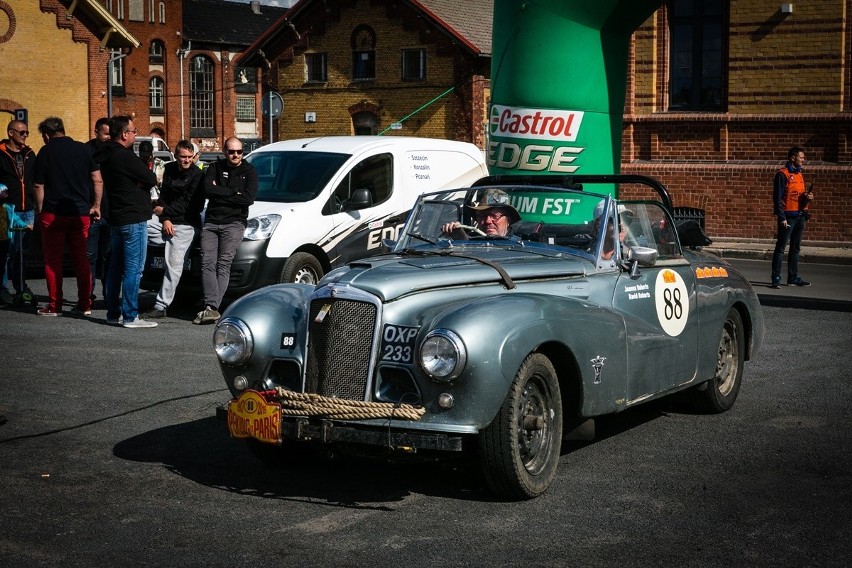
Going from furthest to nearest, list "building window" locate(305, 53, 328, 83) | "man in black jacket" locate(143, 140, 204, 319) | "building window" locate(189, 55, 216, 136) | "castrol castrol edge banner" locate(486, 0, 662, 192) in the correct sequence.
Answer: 1. "building window" locate(189, 55, 216, 136)
2. "building window" locate(305, 53, 328, 83)
3. "castrol castrol edge banner" locate(486, 0, 662, 192)
4. "man in black jacket" locate(143, 140, 204, 319)

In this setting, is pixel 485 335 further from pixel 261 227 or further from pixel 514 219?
pixel 261 227

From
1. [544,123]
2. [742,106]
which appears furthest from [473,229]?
[742,106]

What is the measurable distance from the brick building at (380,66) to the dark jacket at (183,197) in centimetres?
2592

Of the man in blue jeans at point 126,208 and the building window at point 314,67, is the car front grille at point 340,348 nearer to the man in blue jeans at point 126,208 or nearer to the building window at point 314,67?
the man in blue jeans at point 126,208

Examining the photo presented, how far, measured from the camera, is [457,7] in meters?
41.5

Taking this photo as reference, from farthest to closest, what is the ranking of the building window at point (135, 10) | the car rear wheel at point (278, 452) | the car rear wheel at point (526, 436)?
1. the building window at point (135, 10)
2. the car rear wheel at point (278, 452)
3. the car rear wheel at point (526, 436)

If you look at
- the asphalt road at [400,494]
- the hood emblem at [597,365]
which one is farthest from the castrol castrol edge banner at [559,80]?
the hood emblem at [597,365]

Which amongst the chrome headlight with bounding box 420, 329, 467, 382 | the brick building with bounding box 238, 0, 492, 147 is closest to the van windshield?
the chrome headlight with bounding box 420, 329, 467, 382

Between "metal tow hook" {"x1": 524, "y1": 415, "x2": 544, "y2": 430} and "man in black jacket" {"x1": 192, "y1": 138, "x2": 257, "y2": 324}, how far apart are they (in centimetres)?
690

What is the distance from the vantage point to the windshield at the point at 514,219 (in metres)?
7.28

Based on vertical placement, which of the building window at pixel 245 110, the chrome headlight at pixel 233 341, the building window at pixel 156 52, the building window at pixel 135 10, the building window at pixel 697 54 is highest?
the building window at pixel 135 10

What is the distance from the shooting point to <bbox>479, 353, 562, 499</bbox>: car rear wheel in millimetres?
5773

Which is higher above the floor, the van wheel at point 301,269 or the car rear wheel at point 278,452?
the van wheel at point 301,269

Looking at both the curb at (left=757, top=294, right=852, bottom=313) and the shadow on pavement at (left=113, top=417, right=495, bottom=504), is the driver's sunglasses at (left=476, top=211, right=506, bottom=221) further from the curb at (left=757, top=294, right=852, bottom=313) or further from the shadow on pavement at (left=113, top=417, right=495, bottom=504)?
the curb at (left=757, top=294, right=852, bottom=313)
